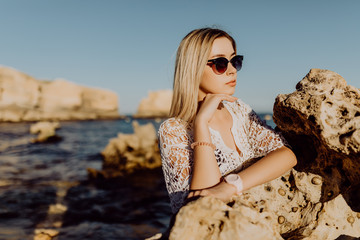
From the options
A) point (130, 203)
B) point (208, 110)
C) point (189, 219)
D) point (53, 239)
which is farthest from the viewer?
point (130, 203)

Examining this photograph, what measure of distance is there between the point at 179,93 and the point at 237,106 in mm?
624

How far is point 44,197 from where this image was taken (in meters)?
8.01

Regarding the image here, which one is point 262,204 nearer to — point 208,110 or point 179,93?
point 208,110

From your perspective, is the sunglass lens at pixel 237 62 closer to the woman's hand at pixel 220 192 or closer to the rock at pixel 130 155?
the woman's hand at pixel 220 192

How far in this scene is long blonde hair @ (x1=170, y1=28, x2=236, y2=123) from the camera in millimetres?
2152

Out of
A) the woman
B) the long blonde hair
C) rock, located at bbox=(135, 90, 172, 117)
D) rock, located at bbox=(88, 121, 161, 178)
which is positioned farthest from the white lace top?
rock, located at bbox=(135, 90, 172, 117)

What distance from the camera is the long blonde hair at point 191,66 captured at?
2152 mm

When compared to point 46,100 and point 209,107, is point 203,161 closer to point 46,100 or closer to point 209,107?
point 209,107

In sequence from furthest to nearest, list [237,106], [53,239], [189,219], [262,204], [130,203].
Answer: [130,203]
[53,239]
[237,106]
[262,204]
[189,219]

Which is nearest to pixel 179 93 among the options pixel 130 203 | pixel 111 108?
pixel 130 203

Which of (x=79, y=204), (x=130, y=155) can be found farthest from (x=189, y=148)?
(x=130, y=155)

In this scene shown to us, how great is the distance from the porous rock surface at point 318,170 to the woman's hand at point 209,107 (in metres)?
0.45

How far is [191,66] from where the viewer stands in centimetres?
218

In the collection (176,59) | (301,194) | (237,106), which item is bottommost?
(301,194)
